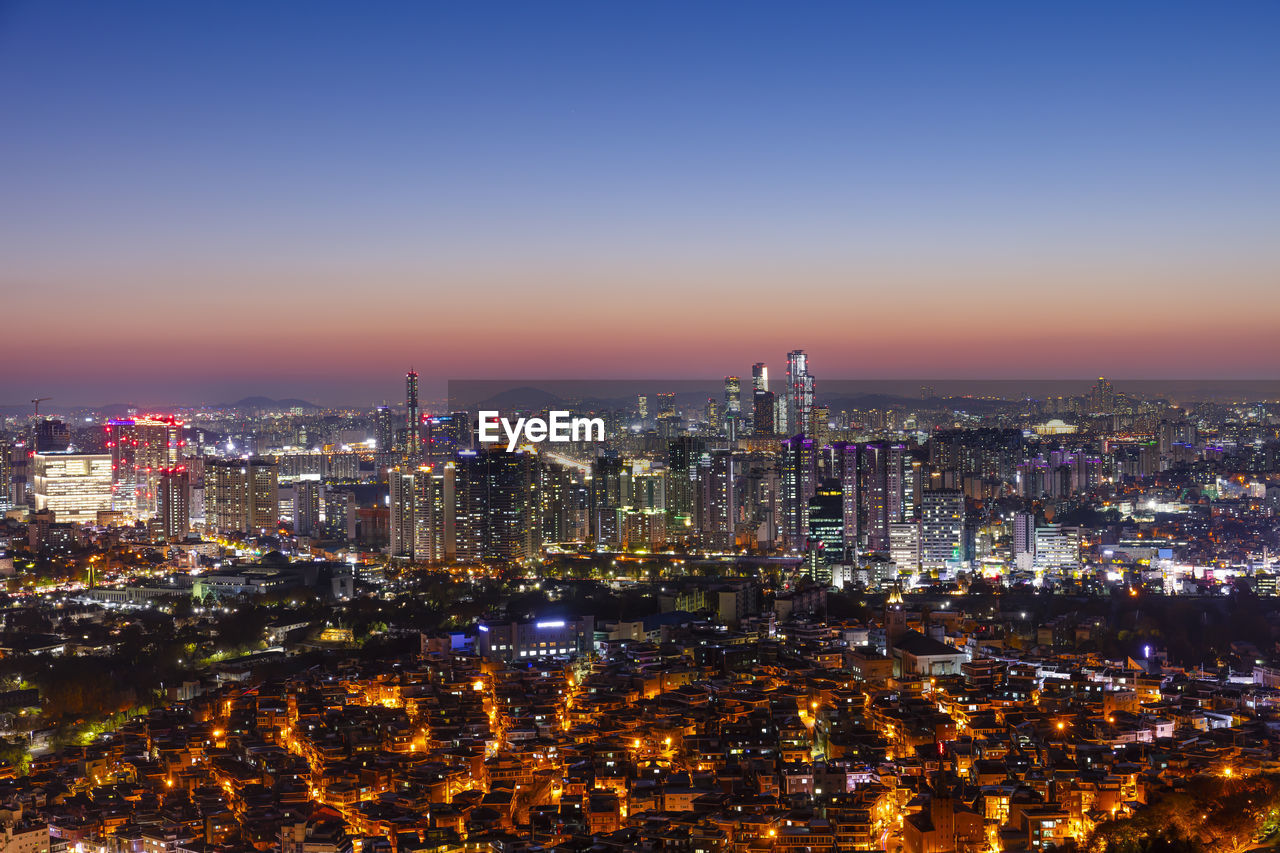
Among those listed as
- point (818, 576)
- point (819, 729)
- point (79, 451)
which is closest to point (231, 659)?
point (819, 729)

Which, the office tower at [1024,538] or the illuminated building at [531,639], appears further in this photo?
the office tower at [1024,538]

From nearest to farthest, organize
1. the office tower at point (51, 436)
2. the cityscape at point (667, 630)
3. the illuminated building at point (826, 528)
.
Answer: the cityscape at point (667, 630) < the illuminated building at point (826, 528) < the office tower at point (51, 436)

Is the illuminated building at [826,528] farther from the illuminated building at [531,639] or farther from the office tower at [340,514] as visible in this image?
the office tower at [340,514]

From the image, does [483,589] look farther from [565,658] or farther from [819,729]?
[819,729]

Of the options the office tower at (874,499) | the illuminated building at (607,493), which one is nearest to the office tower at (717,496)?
the illuminated building at (607,493)

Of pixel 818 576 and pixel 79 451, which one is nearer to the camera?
pixel 818 576

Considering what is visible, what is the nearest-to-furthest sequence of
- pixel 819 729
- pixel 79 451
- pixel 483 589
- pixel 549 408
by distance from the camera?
pixel 819 729
pixel 483 589
pixel 549 408
pixel 79 451
